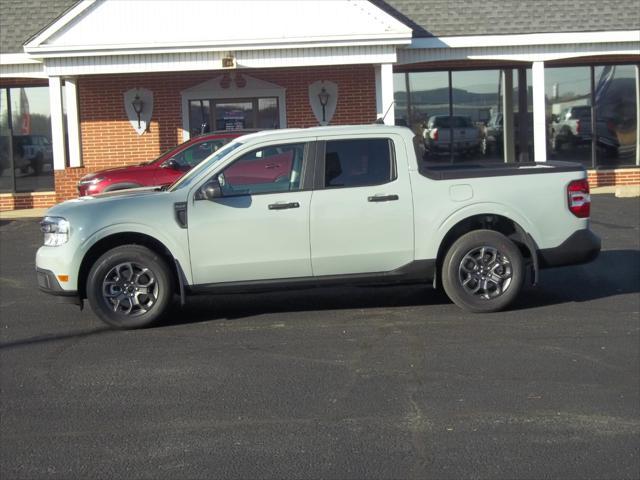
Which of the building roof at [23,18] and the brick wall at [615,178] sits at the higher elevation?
the building roof at [23,18]

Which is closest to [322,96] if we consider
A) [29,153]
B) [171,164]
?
[171,164]

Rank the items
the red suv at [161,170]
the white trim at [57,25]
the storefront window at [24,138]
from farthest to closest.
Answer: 1. the storefront window at [24,138]
2. the white trim at [57,25]
3. the red suv at [161,170]

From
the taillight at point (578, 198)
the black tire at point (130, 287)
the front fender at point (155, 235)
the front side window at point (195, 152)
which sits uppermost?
the front side window at point (195, 152)

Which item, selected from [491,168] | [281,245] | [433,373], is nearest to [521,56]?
[491,168]

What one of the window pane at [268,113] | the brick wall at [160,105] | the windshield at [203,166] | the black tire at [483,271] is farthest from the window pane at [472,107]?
the windshield at [203,166]

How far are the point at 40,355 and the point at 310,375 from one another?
2.31 m

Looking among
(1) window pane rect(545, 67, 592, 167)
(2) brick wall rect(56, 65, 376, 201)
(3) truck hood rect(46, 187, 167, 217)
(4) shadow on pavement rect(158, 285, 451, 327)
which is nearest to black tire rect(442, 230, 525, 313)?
(4) shadow on pavement rect(158, 285, 451, 327)

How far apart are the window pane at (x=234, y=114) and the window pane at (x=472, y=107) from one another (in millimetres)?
4318

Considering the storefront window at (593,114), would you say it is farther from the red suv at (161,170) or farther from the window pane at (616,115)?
Answer: the red suv at (161,170)

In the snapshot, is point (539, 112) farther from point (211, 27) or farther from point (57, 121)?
point (57, 121)

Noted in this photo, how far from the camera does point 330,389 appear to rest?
21.2 ft

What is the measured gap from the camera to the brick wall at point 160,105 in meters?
19.3

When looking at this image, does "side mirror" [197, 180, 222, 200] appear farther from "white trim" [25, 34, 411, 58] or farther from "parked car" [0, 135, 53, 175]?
"parked car" [0, 135, 53, 175]

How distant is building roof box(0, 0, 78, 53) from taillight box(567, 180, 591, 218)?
12.7 m
